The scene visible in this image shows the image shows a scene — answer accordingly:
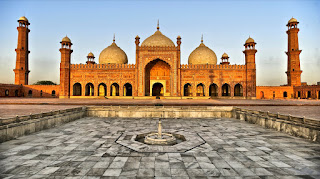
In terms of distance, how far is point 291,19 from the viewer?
26.5m

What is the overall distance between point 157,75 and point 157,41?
5.03 meters

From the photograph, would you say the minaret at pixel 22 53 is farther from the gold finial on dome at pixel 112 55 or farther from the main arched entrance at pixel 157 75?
the main arched entrance at pixel 157 75

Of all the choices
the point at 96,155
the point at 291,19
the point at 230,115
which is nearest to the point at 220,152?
the point at 96,155

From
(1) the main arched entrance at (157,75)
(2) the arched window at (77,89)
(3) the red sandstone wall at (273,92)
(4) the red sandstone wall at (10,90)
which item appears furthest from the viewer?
(3) the red sandstone wall at (273,92)

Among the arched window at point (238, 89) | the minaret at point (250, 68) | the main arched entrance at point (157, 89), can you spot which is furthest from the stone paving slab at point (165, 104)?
the main arched entrance at point (157, 89)

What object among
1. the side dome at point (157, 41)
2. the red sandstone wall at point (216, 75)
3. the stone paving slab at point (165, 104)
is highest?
the side dome at point (157, 41)

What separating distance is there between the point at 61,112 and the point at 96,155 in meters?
4.31

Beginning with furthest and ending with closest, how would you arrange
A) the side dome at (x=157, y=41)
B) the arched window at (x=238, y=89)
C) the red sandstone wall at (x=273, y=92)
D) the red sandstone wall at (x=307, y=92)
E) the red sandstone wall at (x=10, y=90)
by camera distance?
the red sandstone wall at (x=273, y=92) → the arched window at (x=238, y=89) → the side dome at (x=157, y=41) → the red sandstone wall at (x=10, y=90) → the red sandstone wall at (x=307, y=92)

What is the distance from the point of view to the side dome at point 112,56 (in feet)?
87.2

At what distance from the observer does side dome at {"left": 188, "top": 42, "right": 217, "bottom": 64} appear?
26.4m

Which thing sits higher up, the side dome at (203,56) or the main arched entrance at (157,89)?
the side dome at (203,56)

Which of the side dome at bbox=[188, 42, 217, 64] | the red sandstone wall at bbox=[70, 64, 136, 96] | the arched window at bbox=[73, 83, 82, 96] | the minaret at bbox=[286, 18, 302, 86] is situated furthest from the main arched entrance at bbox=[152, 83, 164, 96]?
the minaret at bbox=[286, 18, 302, 86]

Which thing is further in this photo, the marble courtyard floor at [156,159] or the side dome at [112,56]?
the side dome at [112,56]

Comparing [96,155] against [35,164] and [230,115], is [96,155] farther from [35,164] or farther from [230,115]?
[230,115]
